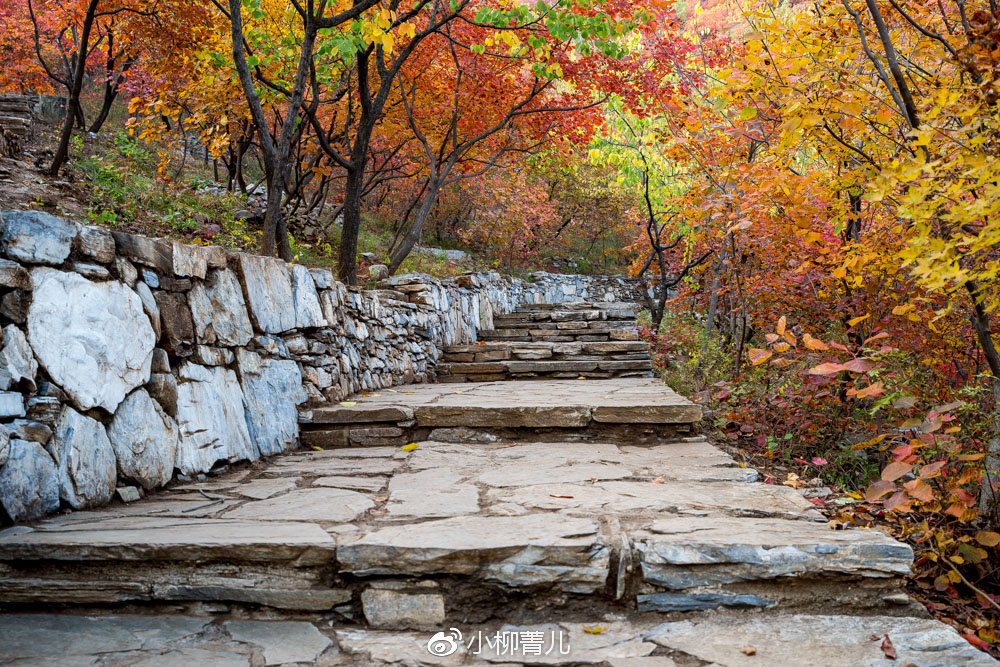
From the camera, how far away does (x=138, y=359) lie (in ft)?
9.05

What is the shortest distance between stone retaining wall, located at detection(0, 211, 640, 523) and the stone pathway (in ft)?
0.84

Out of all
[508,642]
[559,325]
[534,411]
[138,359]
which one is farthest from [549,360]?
[508,642]

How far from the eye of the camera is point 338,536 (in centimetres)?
226

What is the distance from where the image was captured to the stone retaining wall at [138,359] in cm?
228

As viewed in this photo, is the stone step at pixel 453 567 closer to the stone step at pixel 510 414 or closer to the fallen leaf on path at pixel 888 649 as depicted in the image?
the fallen leaf on path at pixel 888 649

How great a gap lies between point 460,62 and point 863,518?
735cm

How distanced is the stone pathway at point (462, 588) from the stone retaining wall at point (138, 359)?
26 centimetres

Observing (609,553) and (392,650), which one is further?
(609,553)

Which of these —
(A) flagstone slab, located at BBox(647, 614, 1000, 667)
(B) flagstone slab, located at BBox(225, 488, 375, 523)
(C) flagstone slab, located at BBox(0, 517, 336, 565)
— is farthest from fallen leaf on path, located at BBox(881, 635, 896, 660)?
(B) flagstone slab, located at BBox(225, 488, 375, 523)

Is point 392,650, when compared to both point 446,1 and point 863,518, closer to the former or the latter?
point 863,518

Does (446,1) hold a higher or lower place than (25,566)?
higher

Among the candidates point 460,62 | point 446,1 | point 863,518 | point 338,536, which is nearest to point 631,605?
point 338,536

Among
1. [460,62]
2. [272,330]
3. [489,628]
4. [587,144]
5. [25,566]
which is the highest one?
[460,62]

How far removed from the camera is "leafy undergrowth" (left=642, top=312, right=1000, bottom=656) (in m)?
2.41
